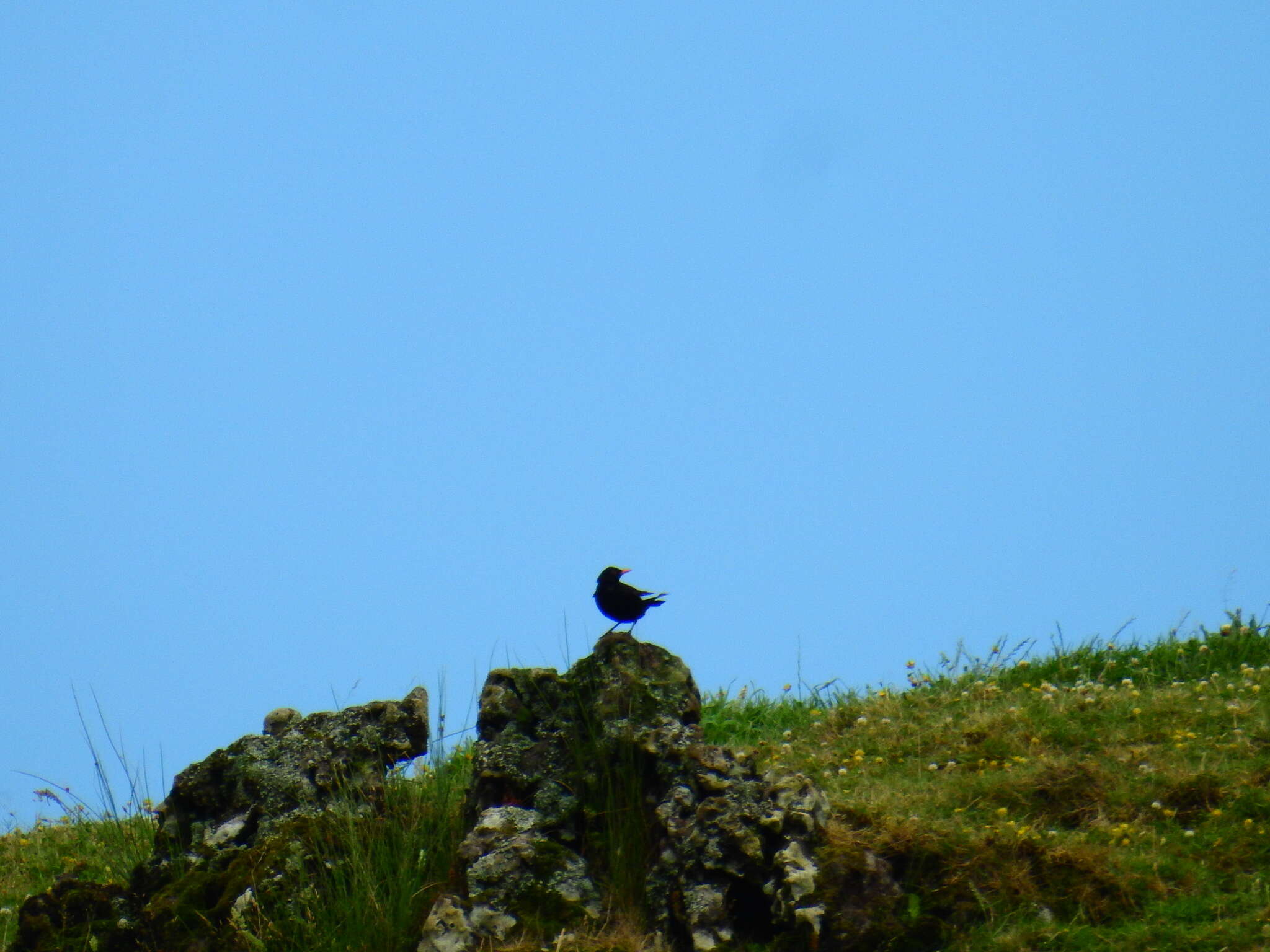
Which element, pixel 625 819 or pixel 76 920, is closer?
pixel 625 819

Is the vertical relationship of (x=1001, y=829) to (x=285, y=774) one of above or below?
below

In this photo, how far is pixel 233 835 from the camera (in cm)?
723

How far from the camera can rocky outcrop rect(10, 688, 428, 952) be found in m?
6.67

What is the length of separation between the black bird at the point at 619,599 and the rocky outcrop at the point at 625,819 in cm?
14

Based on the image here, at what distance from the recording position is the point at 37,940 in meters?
6.91

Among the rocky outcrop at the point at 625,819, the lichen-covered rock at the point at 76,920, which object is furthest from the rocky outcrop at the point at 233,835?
the rocky outcrop at the point at 625,819

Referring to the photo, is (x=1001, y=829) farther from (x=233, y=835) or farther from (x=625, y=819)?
(x=233, y=835)

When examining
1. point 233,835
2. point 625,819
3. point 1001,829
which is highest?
point 233,835

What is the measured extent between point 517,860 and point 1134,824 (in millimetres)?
3465

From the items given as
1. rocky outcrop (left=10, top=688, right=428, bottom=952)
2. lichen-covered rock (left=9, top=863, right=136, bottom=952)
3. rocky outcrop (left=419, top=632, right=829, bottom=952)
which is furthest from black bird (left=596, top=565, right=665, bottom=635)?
lichen-covered rock (left=9, top=863, right=136, bottom=952)

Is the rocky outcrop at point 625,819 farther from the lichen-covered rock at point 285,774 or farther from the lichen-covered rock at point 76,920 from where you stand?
the lichen-covered rock at point 76,920

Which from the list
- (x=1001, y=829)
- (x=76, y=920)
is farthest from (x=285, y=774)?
(x=1001, y=829)

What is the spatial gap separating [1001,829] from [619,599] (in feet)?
8.00

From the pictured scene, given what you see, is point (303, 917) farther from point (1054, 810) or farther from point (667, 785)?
point (1054, 810)
